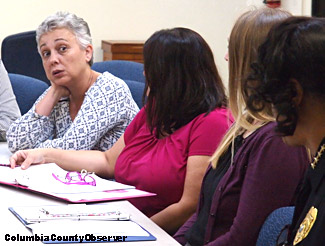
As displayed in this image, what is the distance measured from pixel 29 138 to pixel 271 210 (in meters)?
1.61

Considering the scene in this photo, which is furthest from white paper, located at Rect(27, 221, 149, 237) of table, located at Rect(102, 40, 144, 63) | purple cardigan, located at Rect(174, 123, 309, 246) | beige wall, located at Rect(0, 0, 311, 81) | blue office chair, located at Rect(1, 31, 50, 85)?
beige wall, located at Rect(0, 0, 311, 81)

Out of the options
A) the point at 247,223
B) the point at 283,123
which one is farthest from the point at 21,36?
the point at 283,123

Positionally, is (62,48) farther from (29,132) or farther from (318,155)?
(318,155)

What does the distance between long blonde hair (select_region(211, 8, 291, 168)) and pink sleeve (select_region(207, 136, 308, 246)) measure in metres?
0.12

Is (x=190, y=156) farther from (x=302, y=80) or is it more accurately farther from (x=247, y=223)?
→ (x=302, y=80)

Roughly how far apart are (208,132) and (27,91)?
176 cm

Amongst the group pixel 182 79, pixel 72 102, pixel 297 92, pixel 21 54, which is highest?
pixel 297 92

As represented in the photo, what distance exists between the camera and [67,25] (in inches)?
120

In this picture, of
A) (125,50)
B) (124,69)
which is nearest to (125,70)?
(124,69)

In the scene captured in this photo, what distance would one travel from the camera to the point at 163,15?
682 centimetres

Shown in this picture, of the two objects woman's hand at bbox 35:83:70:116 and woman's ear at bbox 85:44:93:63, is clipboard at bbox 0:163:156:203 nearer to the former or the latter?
woman's hand at bbox 35:83:70:116

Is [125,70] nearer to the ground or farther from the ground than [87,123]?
nearer to the ground

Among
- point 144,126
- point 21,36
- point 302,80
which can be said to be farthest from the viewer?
point 21,36

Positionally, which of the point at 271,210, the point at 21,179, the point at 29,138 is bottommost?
the point at 29,138
